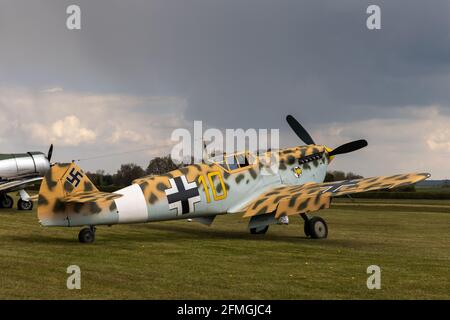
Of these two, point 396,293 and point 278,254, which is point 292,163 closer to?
point 278,254

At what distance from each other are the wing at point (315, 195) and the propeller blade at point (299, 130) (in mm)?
4158

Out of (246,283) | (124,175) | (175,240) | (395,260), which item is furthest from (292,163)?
(124,175)

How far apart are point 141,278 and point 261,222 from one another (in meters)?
7.05

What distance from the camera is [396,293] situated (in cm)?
806

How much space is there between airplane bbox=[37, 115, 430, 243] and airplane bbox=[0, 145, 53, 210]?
13.5 meters

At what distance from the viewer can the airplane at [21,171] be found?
87.0 feet

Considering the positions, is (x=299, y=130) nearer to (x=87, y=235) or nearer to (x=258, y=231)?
(x=258, y=231)

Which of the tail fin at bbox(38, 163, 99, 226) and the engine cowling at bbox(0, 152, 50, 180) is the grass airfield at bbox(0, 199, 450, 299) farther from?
the engine cowling at bbox(0, 152, 50, 180)

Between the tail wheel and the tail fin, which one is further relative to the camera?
the tail wheel

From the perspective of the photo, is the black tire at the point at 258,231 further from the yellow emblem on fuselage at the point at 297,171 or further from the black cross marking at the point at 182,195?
the black cross marking at the point at 182,195

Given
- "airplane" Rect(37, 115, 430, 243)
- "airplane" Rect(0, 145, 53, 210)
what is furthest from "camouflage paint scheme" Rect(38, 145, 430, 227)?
"airplane" Rect(0, 145, 53, 210)

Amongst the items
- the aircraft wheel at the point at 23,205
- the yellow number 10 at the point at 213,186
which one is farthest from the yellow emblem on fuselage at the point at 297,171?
the aircraft wheel at the point at 23,205

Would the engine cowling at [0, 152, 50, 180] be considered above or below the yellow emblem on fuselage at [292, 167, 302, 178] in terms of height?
above

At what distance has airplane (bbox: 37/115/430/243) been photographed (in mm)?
12570
